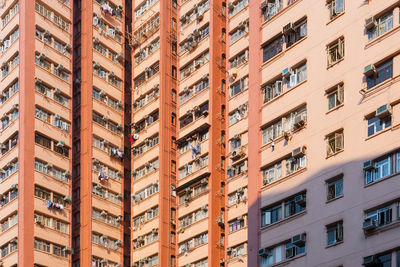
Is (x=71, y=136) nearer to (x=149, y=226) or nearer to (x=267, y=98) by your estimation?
(x=149, y=226)

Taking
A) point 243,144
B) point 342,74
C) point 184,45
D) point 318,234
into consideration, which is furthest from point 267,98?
point 184,45

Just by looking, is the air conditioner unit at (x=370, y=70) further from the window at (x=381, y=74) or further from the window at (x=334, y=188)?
the window at (x=334, y=188)

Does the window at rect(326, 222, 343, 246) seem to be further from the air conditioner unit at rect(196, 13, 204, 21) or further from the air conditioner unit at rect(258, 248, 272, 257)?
the air conditioner unit at rect(196, 13, 204, 21)

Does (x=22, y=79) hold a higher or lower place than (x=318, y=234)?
higher

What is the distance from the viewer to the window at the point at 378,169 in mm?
44894

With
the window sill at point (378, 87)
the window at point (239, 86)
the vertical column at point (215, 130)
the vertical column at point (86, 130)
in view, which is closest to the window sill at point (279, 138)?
the window sill at point (378, 87)

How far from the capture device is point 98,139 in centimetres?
8512

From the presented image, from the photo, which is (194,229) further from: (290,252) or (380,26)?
(380,26)

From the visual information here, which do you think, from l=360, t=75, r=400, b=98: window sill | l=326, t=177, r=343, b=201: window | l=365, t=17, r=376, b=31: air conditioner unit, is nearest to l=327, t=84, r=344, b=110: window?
A: l=360, t=75, r=400, b=98: window sill

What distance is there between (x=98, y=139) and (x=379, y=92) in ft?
140

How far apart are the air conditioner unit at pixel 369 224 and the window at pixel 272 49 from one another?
44.2ft

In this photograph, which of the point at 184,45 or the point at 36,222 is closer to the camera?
the point at 36,222

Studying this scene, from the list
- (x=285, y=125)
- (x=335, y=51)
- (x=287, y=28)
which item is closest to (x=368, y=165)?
(x=335, y=51)

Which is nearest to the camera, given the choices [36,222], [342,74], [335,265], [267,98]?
[335,265]
